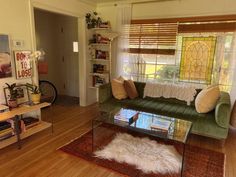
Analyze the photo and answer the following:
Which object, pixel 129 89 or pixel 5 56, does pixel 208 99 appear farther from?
pixel 5 56

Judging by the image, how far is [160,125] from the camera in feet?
7.36

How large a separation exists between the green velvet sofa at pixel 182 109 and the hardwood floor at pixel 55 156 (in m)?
0.32

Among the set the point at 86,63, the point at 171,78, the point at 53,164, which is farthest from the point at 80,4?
the point at 53,164

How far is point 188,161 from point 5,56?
2.87 metres

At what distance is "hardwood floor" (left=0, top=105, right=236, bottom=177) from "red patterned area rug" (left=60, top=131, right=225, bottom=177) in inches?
3.1

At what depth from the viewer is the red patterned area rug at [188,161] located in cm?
197

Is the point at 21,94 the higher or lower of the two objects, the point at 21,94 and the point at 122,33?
the lower

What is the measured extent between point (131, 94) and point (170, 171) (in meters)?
1.63

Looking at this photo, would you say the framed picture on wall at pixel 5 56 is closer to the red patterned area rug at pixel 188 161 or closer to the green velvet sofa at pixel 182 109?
the red patterned area rug at pixel 188 161

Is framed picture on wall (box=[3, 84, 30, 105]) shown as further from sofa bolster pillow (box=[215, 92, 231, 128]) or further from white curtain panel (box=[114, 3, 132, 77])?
sofa bolster pillow (box=[215, 92, 231, 128])

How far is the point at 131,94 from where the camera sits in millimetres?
3332

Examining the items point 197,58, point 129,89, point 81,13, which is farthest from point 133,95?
point 81,13

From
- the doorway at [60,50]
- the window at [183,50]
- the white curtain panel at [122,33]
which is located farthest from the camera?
the doorway at [60,50]

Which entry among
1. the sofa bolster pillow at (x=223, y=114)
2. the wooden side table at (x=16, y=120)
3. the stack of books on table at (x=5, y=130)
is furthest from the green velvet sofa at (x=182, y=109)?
the stack of books on table at (x=5, y=130)
